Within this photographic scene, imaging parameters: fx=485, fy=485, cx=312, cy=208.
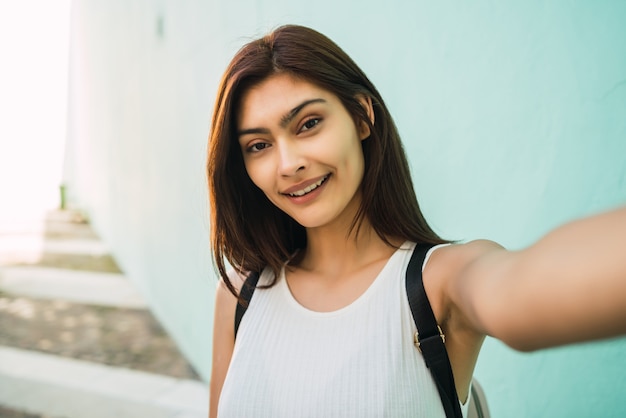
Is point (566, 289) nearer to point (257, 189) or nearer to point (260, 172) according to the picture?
point (260, 172)

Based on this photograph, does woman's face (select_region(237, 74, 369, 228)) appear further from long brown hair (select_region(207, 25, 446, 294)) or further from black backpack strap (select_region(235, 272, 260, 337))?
black backpack strap (select_region(235, 272, 260, 337))

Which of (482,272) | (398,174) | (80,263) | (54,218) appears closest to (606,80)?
(398,174)

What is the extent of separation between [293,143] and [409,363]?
23.7 inches

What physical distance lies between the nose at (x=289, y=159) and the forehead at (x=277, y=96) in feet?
0.25

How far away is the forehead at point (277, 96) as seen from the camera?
1229mm

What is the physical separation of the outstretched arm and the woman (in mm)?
121

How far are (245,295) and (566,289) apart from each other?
993mm

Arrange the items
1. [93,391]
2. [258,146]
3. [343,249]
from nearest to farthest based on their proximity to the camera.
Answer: [258,146] → [343,249] → [93,391]

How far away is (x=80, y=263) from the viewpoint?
22.9ft

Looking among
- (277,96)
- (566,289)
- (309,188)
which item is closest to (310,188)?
(309,188)

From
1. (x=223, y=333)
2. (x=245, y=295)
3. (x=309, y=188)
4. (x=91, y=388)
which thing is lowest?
(x=91, y=388)

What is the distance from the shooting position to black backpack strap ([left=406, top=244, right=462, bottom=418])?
3.53 ft

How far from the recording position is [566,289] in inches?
24.7

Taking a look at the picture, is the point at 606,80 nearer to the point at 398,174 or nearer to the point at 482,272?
the point at 398,174
